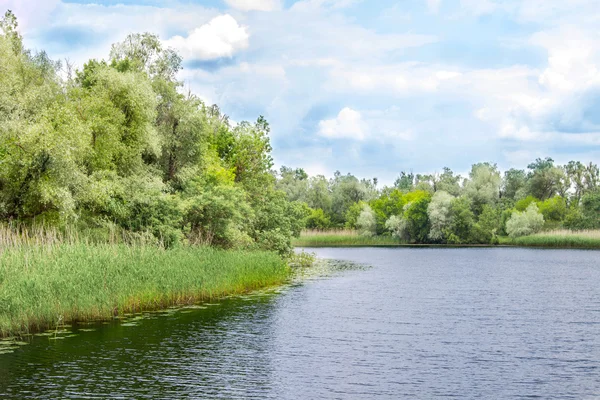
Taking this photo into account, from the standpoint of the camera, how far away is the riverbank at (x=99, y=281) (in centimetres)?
2055

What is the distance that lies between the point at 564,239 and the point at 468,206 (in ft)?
72.0

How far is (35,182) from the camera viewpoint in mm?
30938

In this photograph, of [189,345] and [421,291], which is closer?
[189,345]

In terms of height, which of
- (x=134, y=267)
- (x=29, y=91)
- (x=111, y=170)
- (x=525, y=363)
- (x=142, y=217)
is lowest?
(x=525, y=363)

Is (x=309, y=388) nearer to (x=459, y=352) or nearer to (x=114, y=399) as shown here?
(x=114, y=399)

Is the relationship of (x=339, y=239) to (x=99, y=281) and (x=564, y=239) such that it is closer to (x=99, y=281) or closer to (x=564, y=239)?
(x=564, y=239)

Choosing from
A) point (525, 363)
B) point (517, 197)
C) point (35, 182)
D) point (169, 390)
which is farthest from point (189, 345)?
point (517, 197)

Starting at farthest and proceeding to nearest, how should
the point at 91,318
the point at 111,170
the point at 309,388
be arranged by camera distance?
the point at 111,170, the point at 91,318, the point at 309,388

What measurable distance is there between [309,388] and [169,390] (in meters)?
3.38

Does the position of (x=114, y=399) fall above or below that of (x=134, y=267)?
below

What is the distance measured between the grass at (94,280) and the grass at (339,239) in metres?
71.6

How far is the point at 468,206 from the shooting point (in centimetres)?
10725

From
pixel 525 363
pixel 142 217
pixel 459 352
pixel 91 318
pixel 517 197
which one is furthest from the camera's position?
pixel 517 197

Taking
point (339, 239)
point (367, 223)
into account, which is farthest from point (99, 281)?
point (367, 223)
